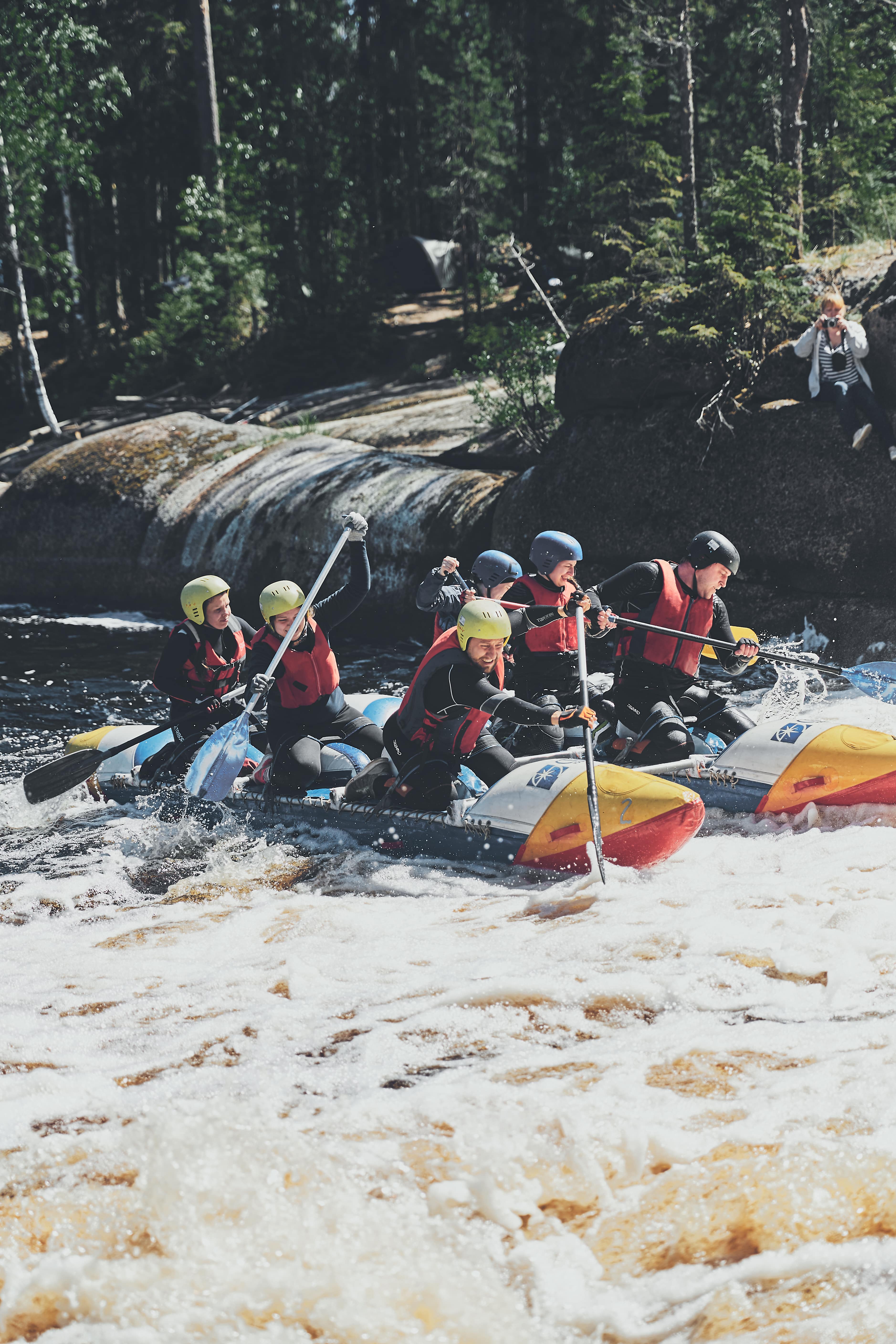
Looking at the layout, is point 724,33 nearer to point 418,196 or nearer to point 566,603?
point 418,196

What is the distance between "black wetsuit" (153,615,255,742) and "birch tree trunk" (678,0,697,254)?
8477 mm

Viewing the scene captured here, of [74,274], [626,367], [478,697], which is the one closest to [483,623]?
[478,697]

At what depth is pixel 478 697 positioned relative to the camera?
597 cm

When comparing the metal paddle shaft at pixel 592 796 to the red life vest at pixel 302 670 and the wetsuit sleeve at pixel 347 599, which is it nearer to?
the red life vest at pixel 302 670

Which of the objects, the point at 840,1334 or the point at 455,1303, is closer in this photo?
the point at 840,1334

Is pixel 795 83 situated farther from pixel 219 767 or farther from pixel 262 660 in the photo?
pixel 219 767

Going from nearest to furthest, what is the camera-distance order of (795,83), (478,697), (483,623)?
(483,623)
(478,697)
(795,83)

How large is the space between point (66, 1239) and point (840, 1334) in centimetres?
199

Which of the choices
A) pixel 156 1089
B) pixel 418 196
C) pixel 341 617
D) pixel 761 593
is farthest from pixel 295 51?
pixel 156 1089

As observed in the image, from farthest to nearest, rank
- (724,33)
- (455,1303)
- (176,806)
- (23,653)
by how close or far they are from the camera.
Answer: (724,33) < (23,653) < (176,806) < (455,1303)

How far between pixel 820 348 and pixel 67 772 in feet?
23.9

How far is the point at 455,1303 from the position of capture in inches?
110

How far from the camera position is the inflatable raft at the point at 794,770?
5984mm

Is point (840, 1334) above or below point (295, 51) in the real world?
below
